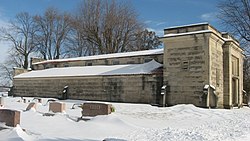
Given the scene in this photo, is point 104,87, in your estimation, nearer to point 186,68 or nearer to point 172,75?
point 172,75

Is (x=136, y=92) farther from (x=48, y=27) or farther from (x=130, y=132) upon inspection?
(x=48, y=27)

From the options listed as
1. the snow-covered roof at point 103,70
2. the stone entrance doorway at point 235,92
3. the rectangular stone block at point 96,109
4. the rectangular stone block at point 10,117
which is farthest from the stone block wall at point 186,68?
the rectangular stone block at point 10,117

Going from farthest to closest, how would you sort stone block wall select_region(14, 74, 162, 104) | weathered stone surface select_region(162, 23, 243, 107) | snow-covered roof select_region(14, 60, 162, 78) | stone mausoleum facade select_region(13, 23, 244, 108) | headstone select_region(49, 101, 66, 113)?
snow-covered roof select_region(14, 60, 162, 78) → stone block wall select_region(14, 74, 162, 104) → stone mausoleum facade select_region(13, 23, 244, 108) → weathered stone surface select_region(162, 23, 243, 107) → headstone select_region(49, 101, 66, 113)

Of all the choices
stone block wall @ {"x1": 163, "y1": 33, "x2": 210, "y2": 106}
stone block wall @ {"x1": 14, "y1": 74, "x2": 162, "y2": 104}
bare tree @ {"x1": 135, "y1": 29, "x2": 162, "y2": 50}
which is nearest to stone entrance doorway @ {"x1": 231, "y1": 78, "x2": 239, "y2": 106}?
stone block wall @ {"x1": 163, "y1": 33, "x2": 210, "y2": 106}

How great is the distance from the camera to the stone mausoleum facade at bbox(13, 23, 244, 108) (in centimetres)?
2092

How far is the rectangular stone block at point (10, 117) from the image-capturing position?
9102mm

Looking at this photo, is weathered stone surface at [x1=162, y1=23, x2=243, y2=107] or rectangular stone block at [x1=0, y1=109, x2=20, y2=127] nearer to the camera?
rectangular stone block at [x1=0, y1=109, x2=20, y2=127]

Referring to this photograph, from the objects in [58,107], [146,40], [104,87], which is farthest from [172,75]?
[146,40]

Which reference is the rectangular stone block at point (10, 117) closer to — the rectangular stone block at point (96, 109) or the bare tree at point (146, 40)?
the rectangular stone block at point (96, 109)

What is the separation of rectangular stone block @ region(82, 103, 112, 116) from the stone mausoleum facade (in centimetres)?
992

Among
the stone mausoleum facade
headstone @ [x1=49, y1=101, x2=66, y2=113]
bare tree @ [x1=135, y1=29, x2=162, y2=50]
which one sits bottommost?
headstone @ [x1=49, y1=101, x2=66, y2=113]

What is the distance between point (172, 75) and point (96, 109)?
35.4 feet

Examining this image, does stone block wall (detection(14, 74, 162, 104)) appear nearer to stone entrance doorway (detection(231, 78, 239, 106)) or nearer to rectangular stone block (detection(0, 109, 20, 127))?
stone entrance doorway (detection(231, 78, 239, 106))

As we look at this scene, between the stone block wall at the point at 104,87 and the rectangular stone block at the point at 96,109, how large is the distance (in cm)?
1085
